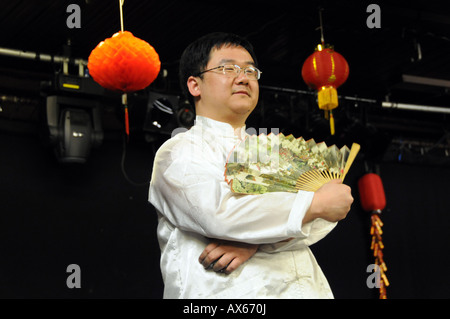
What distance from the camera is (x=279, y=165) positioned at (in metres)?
1.56

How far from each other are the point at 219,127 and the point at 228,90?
4.8 inches

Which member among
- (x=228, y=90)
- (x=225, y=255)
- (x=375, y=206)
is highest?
(x=375, y=206)

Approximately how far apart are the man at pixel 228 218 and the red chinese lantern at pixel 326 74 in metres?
1.91

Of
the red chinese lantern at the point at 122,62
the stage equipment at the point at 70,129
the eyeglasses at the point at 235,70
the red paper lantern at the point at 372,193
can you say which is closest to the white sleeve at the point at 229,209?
the eyeglasses at the point at 235,70

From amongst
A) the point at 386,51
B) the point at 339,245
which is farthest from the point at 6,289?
the point at 386,51

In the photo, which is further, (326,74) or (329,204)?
(326,74)

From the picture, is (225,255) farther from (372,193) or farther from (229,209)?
(372,193)

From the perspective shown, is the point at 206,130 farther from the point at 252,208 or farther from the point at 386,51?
the point at 386,51

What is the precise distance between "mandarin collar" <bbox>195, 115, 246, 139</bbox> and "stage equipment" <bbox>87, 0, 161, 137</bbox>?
1.19 m

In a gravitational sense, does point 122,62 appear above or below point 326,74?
below

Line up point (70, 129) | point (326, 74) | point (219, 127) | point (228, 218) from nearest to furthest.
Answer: point (228, 218)
point (219, 127)
point (326, 74)
point (70, 129)

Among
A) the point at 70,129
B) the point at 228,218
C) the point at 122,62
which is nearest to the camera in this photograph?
the point at 228,218

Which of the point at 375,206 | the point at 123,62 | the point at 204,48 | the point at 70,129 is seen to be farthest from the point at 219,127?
the point at 375,206
